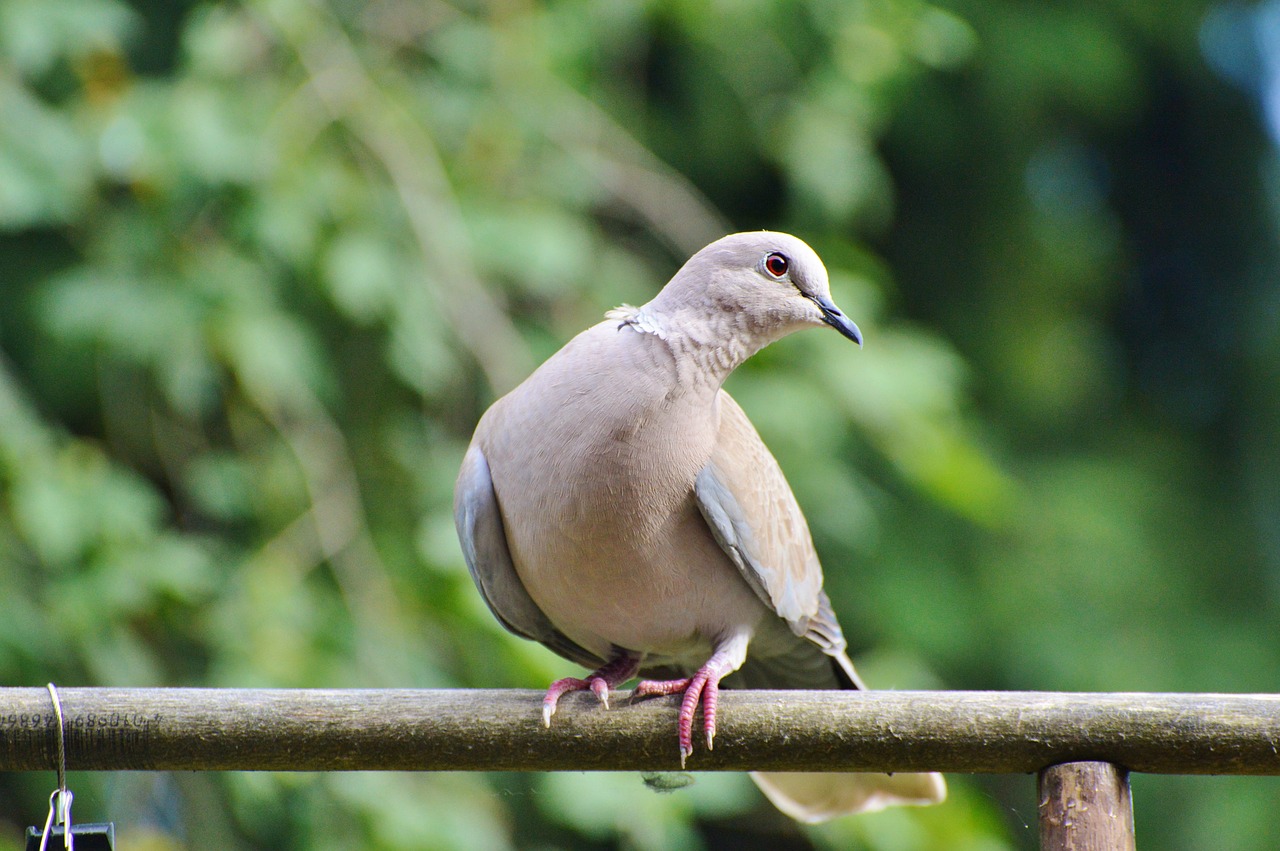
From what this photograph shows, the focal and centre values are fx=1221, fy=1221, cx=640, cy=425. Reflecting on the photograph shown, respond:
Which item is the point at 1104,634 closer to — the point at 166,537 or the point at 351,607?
the point at 351,607

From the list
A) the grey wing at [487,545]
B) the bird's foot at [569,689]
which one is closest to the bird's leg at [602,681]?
the bird's foot at [569,689]

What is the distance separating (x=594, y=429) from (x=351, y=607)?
4.03 ft

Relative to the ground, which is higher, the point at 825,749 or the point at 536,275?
the point at 536,275

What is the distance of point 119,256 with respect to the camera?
8.63 ft

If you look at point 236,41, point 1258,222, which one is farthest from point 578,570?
point 1258,222

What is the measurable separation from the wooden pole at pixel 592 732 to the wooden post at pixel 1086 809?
20 millimetres

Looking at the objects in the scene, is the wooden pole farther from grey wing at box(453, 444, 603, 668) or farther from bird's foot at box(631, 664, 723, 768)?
grey wing at box(453, 444, 603, 668)

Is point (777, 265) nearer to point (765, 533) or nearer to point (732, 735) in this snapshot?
point (765, 533)

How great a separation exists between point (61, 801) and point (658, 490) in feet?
2.55

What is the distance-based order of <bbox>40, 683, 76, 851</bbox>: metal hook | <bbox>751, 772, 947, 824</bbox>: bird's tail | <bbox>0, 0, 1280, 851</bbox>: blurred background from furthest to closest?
Result: <bbox>0, 0, 1280, 851</bbox>: blurred background
<bbox>751, 772, 947, 824</bbox>: bird's tail
<bbox>40, 683, 76, 851</bbox>: metal hook

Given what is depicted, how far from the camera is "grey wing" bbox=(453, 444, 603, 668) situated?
1.70 meters

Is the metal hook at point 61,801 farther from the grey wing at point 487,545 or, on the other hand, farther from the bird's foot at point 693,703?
the bird's foot at point 693,703

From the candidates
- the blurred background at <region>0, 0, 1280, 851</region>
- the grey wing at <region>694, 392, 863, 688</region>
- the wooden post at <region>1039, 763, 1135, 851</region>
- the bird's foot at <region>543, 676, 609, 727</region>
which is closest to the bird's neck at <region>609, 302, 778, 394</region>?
the grey wing at <region>694, 392, 863, 688</region>

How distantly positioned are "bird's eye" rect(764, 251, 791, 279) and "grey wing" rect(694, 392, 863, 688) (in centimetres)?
22
